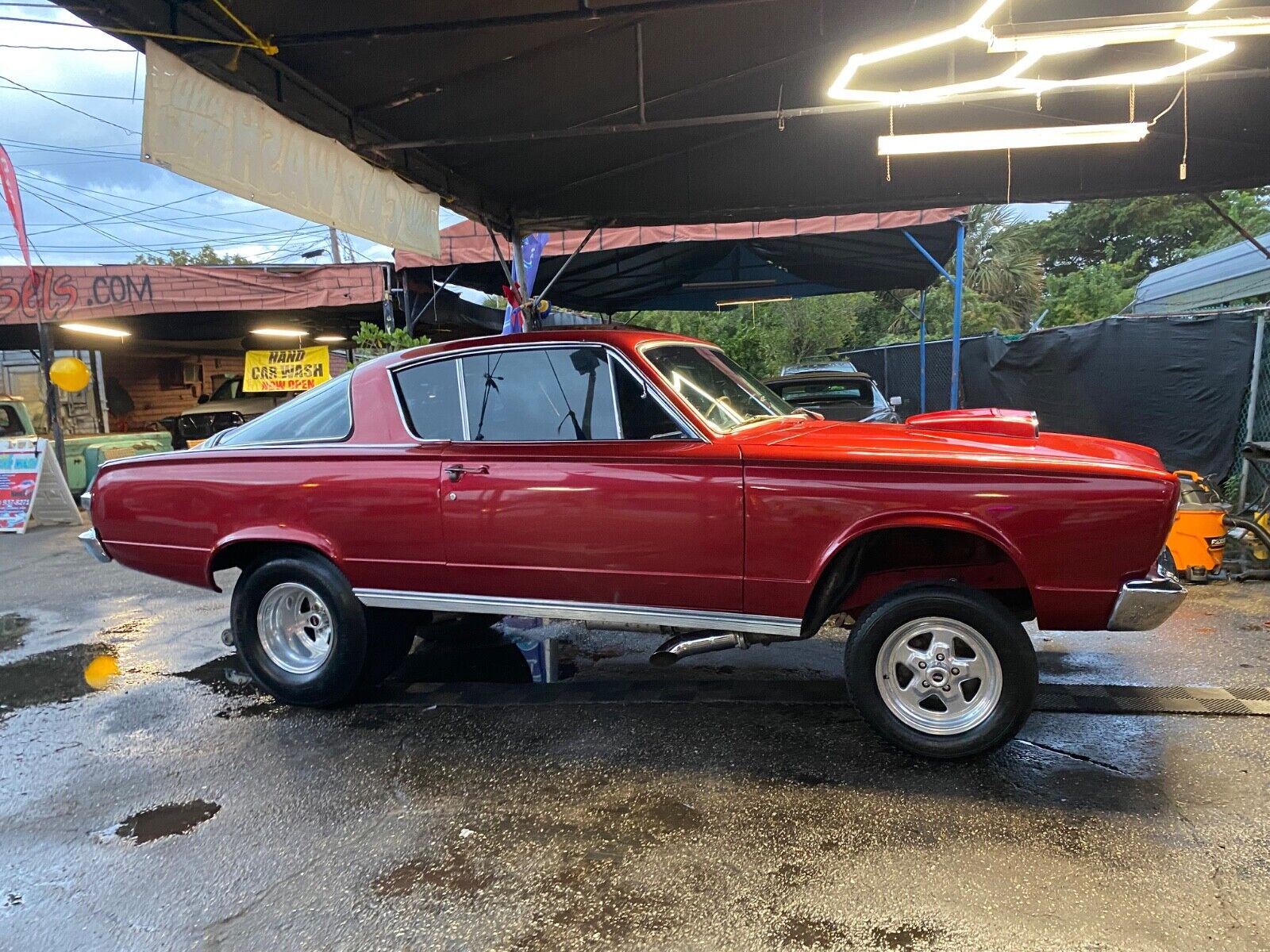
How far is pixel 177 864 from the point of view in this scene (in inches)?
103

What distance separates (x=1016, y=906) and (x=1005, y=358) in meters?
9.04

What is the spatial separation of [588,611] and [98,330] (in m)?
14.3

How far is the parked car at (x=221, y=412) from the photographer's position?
1416cm

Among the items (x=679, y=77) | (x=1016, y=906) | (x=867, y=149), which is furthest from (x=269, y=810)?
(x=867, y=149)

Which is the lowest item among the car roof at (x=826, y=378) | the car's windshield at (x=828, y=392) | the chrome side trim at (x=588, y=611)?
the chrome side trim at (x=588, y=611)

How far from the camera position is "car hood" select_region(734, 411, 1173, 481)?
2.90 metres

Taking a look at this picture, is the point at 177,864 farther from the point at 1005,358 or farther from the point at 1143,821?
the point at 1005,358

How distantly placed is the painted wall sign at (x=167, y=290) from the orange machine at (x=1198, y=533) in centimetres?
1075

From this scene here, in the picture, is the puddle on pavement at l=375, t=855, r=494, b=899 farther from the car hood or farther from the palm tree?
the palm tree

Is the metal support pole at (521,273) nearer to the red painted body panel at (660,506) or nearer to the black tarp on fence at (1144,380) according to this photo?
the red painted body panel at (660,506)

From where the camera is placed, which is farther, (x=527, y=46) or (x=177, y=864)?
(x=527, y=46)

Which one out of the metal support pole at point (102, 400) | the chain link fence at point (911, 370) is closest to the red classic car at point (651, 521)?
the chain link fence at point (911, 370)

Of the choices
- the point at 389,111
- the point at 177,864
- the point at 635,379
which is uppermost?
the point at 389,111

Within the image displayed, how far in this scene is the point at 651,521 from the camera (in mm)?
3227
